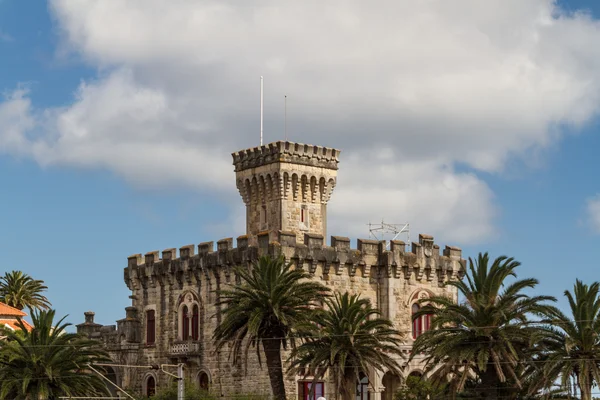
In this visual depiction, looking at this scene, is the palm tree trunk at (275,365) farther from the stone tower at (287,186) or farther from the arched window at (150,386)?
the arched window at (150,386)

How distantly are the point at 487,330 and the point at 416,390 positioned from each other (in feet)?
28.8

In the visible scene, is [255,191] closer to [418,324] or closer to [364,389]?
[418,324]

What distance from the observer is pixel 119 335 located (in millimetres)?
70812

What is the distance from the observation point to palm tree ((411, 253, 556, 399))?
2032 inches

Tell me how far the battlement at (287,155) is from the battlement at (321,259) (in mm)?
5847

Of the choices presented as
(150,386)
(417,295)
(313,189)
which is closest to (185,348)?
(150,386)

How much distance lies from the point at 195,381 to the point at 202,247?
7.49m

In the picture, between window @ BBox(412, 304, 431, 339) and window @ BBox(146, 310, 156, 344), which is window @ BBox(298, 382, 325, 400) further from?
window @ BBox(146, 310, 156, 344)

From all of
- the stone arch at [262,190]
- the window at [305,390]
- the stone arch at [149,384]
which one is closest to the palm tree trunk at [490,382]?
the window at [305,390]

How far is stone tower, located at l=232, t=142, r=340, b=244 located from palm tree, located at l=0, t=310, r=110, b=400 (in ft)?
39.0

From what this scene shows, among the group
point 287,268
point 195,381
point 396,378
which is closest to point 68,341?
point 195,381

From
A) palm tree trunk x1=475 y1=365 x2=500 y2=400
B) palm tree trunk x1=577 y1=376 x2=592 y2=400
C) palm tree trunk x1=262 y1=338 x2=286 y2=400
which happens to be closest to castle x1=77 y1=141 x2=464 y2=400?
palm tree trunk x1=262 y1=338 x2=286 y2=400

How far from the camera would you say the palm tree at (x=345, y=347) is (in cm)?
5397

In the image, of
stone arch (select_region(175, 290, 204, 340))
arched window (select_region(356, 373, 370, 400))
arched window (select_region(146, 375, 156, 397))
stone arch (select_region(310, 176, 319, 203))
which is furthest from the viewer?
arched window (select_region(146, 375, 156, 397))
